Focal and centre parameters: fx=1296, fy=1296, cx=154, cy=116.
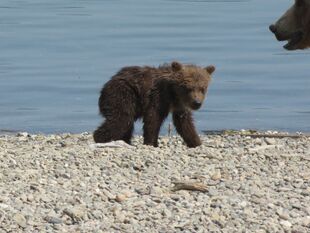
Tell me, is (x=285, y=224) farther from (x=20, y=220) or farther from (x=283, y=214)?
(x=20, y=220)

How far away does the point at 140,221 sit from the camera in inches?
309

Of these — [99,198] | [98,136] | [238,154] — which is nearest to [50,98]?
[98,136]

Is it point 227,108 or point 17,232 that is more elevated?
point 17,232

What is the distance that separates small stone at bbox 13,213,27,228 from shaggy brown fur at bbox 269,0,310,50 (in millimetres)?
3408

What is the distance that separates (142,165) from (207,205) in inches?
48.9

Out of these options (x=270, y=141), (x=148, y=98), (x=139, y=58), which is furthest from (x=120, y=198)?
(x=139, y=58)

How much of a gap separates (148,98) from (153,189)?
2323mm

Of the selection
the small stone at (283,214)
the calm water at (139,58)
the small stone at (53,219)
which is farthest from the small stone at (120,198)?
the calm water at (139,58)

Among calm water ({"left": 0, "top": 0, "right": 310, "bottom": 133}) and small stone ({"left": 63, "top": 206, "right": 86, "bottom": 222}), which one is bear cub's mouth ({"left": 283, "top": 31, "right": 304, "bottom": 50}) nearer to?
small stone ({"left": 63, "top": 206, "right": 86, "bottom": 222})

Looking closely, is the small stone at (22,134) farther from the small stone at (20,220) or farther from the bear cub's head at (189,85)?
the small stone at (20,220)

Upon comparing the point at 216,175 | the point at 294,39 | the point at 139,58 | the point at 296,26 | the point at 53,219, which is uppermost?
the point at 296,26

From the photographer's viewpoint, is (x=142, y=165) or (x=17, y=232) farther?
(x=142, y=165)

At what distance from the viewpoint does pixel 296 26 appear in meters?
10.4

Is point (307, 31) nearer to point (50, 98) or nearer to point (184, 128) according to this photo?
point (184, 128)
